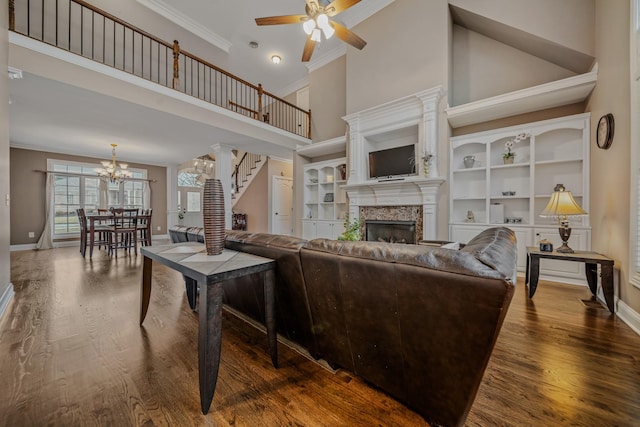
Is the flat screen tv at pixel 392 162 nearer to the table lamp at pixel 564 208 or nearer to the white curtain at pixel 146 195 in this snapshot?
the table lamp at pixel 564 208

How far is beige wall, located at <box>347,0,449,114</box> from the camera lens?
3.96m

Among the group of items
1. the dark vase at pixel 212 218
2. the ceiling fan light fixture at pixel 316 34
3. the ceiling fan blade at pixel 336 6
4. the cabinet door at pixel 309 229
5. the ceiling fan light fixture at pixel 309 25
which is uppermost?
the ceiling fan blade at pixel 336 6

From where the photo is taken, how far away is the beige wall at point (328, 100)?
19.1 feet

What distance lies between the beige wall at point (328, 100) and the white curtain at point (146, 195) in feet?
18.3

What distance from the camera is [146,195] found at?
785cm

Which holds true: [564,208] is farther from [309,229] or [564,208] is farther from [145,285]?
[309,229]

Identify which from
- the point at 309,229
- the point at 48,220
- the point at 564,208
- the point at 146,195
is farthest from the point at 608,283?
the point at 48,220

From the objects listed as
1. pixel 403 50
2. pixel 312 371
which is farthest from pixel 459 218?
pixel 312 371

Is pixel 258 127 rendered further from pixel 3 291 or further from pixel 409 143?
pixel 3 291

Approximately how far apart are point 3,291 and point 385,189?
4856 millimetres

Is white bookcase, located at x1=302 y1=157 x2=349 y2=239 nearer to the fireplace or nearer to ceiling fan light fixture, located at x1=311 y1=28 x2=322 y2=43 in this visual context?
the fireplace

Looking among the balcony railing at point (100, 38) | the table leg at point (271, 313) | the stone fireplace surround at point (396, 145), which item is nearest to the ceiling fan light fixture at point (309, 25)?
the stone fireplace surround at point (396, 145)

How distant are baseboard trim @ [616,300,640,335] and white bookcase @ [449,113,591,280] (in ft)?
3.58

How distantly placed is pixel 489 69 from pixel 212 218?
4749mm
